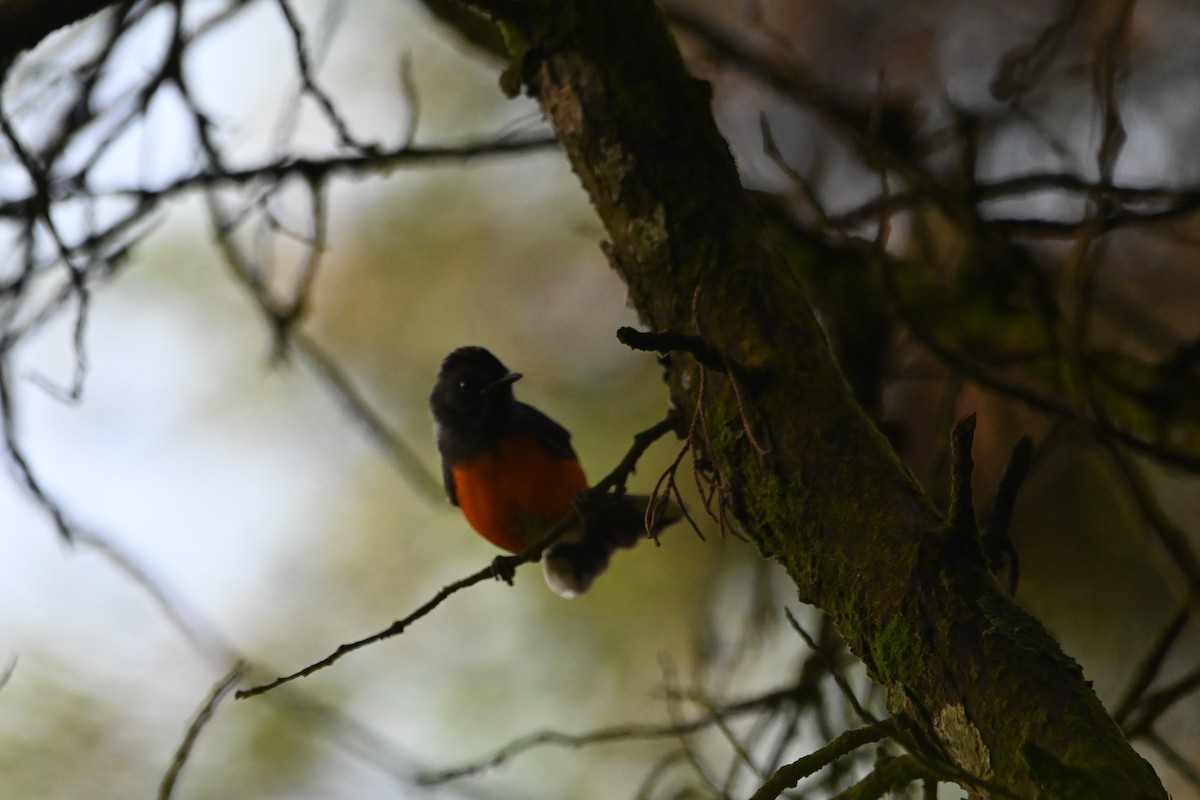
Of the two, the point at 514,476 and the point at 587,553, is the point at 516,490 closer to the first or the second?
the point at 514,476

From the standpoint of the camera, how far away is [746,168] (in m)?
5.12

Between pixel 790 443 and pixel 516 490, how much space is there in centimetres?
300

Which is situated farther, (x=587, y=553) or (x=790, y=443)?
(x=587, y=553)

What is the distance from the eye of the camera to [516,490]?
16.4 ft

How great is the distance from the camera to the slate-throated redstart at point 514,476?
499 centimetres

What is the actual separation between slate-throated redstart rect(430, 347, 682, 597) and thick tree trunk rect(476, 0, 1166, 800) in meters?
2.38

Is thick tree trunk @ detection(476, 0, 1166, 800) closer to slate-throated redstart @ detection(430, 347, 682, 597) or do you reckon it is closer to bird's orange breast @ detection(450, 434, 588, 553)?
slate-throated redstart @ detection(430, 347, 682, 597)

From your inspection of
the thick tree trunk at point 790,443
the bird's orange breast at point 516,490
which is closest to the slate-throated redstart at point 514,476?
the bird's orange breast at point 516,490

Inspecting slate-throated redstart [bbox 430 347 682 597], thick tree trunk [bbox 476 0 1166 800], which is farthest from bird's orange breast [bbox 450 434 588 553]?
thick tree trunk [bbox 476 0 1166 800]

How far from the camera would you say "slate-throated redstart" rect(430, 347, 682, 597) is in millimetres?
4992

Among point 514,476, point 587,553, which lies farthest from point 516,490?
point 587,553

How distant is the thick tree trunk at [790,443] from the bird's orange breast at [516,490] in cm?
248

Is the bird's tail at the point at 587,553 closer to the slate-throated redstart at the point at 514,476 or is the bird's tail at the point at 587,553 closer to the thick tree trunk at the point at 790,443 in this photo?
the slate-throated redstart at the point at 514,476

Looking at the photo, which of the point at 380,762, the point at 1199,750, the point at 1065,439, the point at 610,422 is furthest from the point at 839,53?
the point at 380,762
